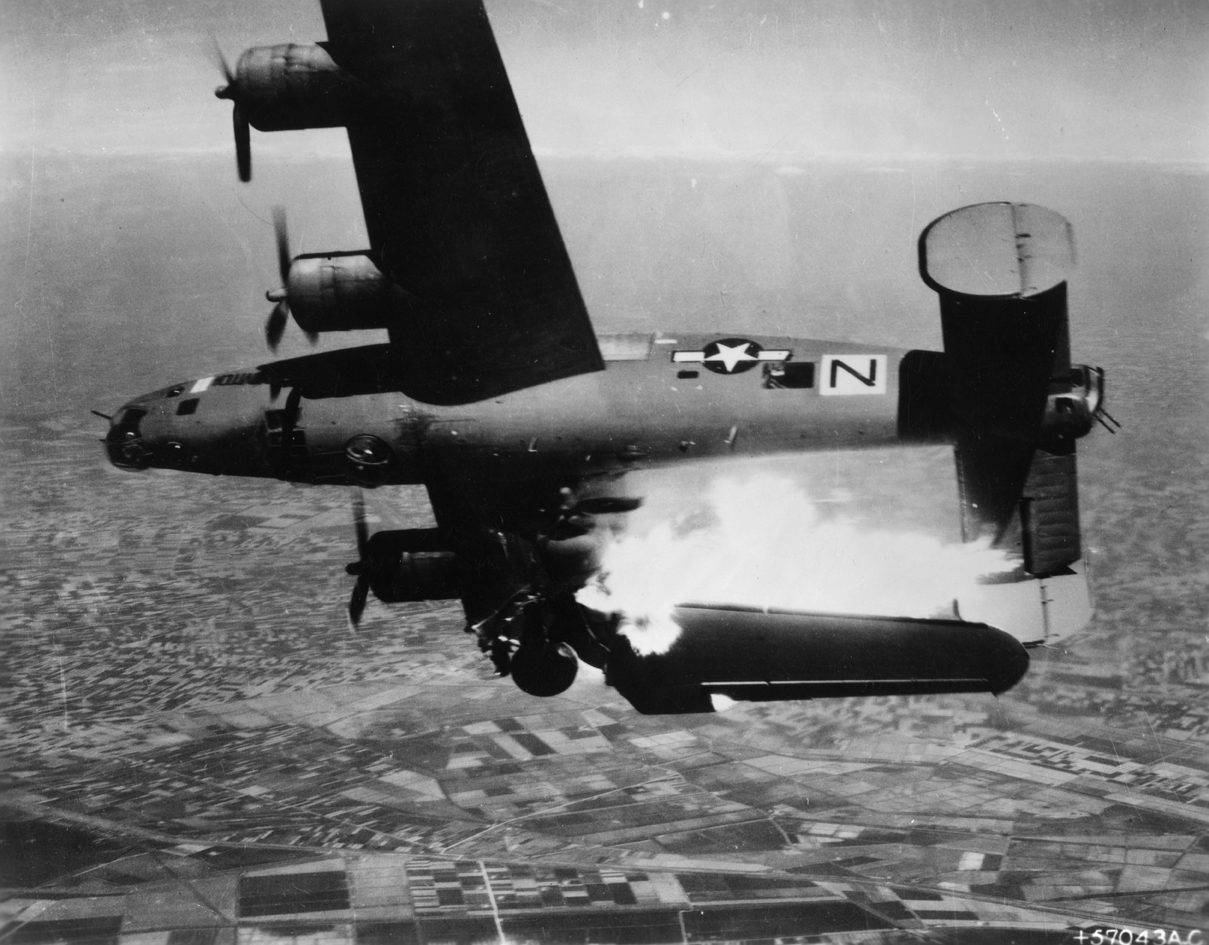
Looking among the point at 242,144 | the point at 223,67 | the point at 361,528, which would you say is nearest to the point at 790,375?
the point at 361,528

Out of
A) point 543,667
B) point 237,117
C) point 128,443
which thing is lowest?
point 543,667

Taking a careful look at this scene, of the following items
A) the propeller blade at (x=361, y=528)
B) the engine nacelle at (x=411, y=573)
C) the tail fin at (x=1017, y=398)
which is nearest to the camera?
the tail fin at (x=1017, y=398)

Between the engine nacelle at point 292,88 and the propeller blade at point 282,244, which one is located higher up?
the engine nacelle at point 292,88

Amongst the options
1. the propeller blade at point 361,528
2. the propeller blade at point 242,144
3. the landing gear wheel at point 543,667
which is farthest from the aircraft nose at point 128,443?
the landing gear wheel at point 543,667

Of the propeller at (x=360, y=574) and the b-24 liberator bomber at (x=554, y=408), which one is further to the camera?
the propeller at (x=360, y=574)

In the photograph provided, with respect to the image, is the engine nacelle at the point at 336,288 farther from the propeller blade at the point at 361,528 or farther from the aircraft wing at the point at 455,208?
the propeller blade at the point at 361,528

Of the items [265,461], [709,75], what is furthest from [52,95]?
[709,75]

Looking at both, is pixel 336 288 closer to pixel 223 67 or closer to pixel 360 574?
pixel 223 67
